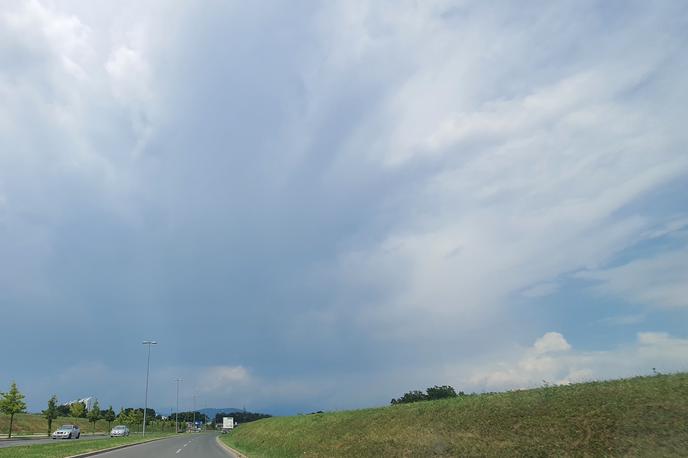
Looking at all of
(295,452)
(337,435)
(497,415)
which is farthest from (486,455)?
(295,452)

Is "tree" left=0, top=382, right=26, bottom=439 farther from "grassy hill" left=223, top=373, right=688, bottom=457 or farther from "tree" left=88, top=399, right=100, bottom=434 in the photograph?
"grassy hill" left=223, top=373, right=688, bottom=457

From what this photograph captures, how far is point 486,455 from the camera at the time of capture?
14750mm

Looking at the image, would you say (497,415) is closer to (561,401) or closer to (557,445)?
(561,401)

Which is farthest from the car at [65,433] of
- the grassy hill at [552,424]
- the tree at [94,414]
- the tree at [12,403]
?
the grassy hill at [552,424]

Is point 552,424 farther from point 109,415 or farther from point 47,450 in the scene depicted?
point 109,415

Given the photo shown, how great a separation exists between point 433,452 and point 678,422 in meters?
7.83

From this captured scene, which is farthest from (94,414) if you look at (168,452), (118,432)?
(168,452)

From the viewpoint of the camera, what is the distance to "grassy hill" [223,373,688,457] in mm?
12219

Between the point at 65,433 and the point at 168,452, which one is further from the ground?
the point at 65,433

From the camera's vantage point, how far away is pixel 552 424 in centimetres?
1438

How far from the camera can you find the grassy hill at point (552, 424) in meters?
12.2

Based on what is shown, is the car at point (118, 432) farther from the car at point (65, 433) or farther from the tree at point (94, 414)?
the tree at point (94, 414)

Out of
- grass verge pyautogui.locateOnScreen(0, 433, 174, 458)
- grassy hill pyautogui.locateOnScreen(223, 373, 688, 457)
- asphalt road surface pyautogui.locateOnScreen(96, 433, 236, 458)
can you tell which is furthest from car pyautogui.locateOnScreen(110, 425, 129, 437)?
grassy hill pyautogui.locateOnScreen(223, 373, 688, 457)

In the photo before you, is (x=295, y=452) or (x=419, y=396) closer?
(x=295, y=452)
